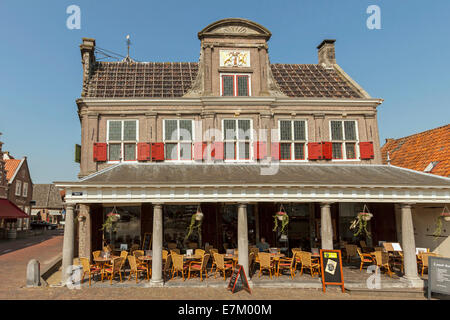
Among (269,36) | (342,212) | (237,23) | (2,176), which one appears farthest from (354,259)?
(2,176)

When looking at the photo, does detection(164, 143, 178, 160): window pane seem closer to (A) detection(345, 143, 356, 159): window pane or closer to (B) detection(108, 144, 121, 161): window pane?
(B) detection(108, 144, 121, 161): window pane

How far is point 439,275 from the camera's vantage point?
10.4 meters

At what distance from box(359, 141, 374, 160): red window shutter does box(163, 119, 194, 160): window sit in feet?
28.6

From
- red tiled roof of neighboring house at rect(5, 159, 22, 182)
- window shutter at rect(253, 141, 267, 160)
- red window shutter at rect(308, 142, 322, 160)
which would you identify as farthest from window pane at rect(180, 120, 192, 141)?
red tiled roof of neighboring house at rect(5, 159, 22, 182)

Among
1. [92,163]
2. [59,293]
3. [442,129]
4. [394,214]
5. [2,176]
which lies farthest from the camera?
[2,176]

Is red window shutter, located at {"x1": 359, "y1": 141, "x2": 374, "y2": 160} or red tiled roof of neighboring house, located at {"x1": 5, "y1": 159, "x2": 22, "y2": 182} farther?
red tiled roof of neighboring house, located at {"x1": 5, "y1": 159, "x2": 22, "y2": 182}

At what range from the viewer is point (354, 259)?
622 inches

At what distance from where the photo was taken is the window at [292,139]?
1639cm

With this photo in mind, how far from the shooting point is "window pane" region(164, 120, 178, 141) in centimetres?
1612

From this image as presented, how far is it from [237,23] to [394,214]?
42.7ft

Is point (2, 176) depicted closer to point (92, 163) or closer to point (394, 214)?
point (92, 163)

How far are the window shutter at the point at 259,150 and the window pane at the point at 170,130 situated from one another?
4.01 meters

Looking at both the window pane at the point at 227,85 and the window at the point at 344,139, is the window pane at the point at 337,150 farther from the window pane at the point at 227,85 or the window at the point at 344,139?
the window pane at the point at 227,85
